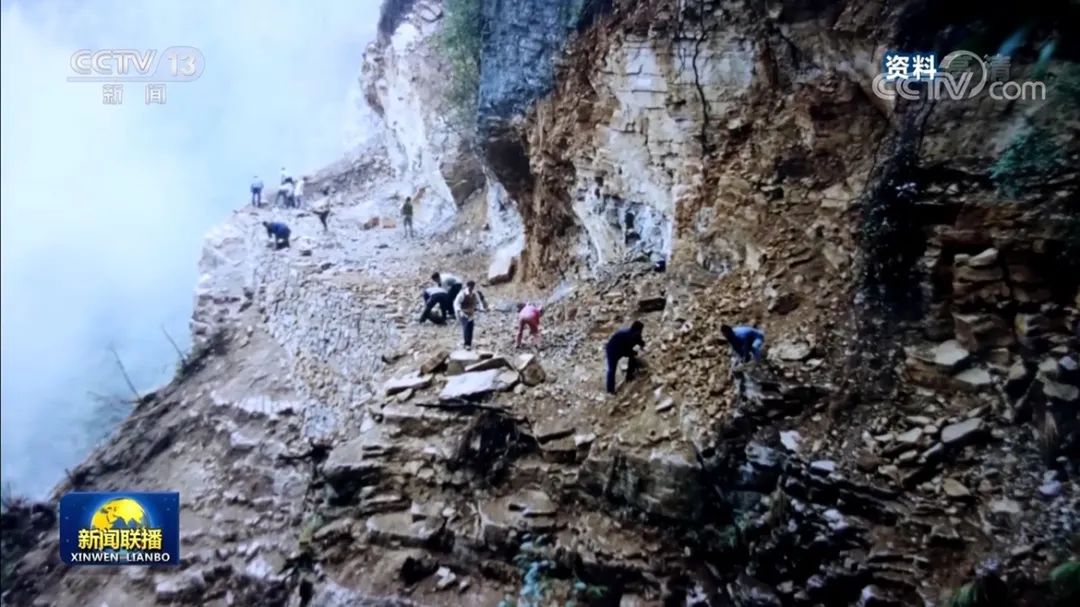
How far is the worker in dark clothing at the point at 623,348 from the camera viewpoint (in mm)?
3463

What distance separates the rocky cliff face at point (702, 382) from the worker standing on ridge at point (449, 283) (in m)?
0.26

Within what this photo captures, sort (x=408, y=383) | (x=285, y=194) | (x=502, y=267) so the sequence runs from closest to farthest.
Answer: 1. (x=408, y=383)
2. (x=502, y=267)
3. (x=285, y=194)

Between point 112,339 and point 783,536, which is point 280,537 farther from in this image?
point 112,339

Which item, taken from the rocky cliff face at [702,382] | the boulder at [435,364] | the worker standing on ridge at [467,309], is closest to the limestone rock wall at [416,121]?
the rocky cliff face at [702,382]

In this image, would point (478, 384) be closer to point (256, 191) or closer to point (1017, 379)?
point (1017, 379)

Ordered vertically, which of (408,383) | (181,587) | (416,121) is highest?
(416,121)

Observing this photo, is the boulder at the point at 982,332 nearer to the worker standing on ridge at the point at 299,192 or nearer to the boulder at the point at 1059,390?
the boulder at the point at 1059,390

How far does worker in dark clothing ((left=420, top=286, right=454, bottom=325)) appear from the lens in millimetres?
4488

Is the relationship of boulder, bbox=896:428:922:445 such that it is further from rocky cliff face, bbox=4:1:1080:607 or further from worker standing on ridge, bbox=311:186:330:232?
worker standing on ridge, bbox=311:186:330:232

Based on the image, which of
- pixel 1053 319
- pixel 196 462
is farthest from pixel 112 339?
pixel 1053 319

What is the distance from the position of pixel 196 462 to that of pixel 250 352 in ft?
4.58

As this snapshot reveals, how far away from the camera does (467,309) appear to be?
4.20 meters

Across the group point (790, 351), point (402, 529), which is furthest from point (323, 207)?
point (790, 351)

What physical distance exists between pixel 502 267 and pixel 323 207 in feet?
12.5
